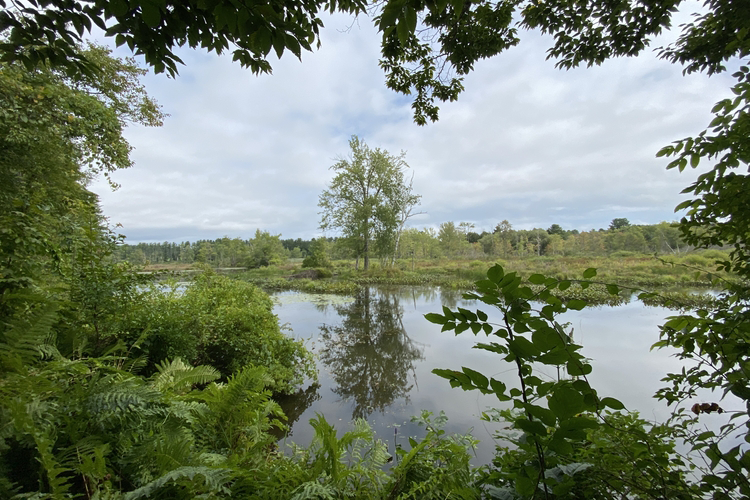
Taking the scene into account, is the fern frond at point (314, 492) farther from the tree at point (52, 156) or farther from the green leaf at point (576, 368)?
the tree at point (52, 156)

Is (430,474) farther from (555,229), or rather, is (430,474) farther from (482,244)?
(555,229)

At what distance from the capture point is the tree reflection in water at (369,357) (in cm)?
384

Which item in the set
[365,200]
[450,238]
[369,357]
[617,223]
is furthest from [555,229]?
[369,357]

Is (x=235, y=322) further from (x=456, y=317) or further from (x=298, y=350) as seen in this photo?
(x=456, y=317)

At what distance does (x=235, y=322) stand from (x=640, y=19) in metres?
5.15

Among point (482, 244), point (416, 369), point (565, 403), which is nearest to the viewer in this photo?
point (565, 403)

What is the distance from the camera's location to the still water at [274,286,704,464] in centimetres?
317

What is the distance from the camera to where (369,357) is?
5219mm

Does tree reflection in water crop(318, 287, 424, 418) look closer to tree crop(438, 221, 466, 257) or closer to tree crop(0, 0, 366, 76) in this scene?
tree crop(0, 0, 366, 76)

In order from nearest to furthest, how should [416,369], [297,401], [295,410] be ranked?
[295,410] → [297,401] → [416,369]

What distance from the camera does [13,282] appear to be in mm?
1412

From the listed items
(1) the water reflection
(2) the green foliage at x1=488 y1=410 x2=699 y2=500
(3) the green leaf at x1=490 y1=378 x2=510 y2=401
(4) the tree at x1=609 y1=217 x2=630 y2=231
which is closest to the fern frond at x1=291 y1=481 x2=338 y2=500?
(2) the green foliage at x1=488 y1=410 x2=699 y2=500

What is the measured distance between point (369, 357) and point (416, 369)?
39.0 inches

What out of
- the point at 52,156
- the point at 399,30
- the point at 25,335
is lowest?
the point at 25,335
